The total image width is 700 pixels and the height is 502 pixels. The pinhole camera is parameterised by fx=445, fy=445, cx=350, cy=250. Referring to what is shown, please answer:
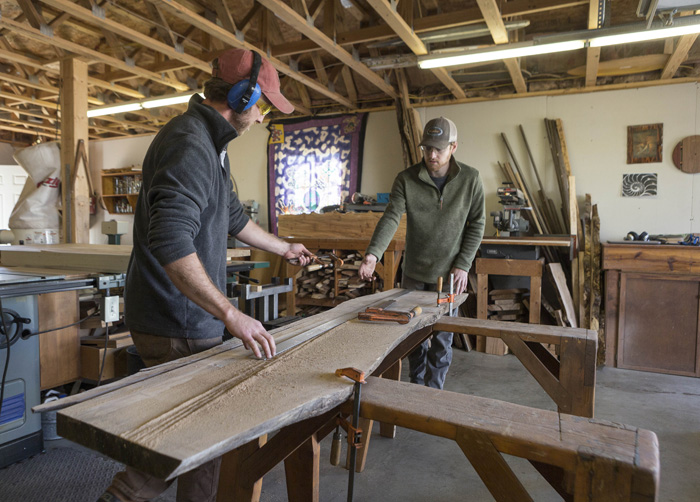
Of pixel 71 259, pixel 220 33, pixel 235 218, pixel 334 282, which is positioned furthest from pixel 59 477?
pixel 220 33

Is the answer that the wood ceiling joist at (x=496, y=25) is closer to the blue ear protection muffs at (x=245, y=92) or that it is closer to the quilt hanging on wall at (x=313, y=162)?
the quilt hanging on wall at (x=313, y=162)

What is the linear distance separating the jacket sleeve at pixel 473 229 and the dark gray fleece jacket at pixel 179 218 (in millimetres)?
1591

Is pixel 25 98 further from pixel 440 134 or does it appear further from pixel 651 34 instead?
pixel 651 34

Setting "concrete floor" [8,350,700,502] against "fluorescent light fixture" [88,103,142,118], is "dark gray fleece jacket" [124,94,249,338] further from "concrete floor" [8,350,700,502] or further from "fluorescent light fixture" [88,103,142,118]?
"fluorescent light fixture" [88,103,142,118]

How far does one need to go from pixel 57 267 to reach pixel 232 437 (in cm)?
244

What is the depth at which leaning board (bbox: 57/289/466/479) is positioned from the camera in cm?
74

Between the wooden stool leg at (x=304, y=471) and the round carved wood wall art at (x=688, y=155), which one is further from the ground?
the round carved wood wall art at (x=688, y=155)

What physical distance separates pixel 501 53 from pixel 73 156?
4360 millimetres

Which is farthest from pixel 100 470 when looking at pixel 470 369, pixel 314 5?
pixel 314 5

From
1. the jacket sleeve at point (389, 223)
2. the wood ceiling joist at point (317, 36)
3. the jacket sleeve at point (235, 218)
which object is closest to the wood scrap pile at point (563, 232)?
the wood ceiling joist at point (317, 36)

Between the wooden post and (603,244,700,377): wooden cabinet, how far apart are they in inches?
204

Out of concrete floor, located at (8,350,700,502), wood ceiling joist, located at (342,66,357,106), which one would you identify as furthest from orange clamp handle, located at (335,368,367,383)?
wood ceiling joist, located at (342,66,357,106)

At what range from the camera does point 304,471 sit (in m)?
1.28

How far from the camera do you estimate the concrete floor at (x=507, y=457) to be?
2100mm
